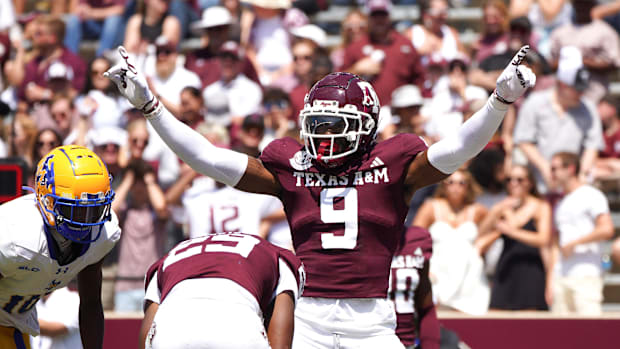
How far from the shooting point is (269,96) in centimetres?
895

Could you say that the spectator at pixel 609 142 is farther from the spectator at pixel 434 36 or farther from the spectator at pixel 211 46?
the spectator at pixel 211 46

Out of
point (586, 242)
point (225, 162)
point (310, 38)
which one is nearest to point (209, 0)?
point (310, 38)

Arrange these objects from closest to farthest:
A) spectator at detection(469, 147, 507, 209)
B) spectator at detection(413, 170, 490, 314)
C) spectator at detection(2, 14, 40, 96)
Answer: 1. spectator at detection(413, 170, 490, 314)
2. spectator at detection(469, 147, 507, 209)
3. spectator at detection(2, 14, 40, 96)

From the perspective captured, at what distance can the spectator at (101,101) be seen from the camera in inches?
359

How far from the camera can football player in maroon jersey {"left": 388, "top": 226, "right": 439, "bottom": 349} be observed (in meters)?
5.34

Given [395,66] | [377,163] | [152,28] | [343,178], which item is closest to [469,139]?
[377,163]

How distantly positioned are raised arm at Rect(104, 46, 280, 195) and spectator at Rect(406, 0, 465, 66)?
17.5ft

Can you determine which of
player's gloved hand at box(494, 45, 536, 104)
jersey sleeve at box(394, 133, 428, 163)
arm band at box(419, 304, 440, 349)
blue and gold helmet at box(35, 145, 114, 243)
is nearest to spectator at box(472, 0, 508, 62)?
arm band at box(419, 304, 440, 349)

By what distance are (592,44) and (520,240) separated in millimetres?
2511

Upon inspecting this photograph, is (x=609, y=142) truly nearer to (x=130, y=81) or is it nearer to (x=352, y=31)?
(x=352, y=31)

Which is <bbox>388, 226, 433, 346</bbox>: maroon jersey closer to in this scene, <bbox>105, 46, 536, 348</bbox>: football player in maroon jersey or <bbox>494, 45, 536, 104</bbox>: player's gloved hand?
<bbox>105, 46, 536, 348</bbox>: football player in maroon jersey

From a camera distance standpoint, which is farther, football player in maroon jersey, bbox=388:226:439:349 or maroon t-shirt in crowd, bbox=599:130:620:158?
maroon t-shirt in crowd, bbox=599:130:620:158

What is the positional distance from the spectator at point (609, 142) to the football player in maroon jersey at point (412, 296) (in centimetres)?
351

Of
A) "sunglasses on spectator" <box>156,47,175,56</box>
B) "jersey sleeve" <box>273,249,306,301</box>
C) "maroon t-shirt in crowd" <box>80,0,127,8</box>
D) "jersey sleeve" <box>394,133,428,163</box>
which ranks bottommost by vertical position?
"jersey sleeve" <box>273,249,306,301</box>
